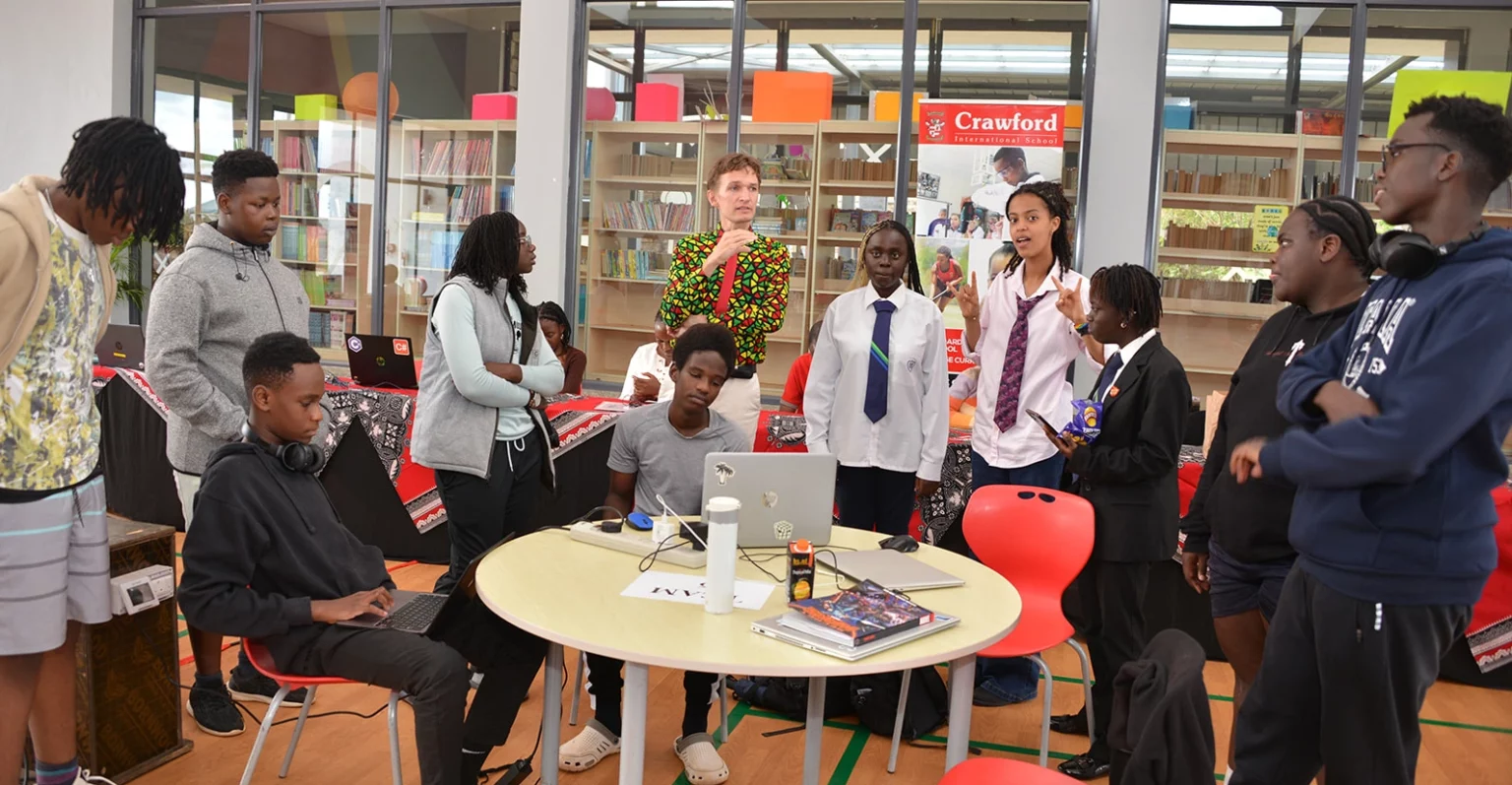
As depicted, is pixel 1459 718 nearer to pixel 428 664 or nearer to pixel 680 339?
pixel 680 339

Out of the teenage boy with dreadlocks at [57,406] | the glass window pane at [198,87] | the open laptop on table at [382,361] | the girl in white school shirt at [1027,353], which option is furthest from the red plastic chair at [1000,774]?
the glass window pane at [198,87]

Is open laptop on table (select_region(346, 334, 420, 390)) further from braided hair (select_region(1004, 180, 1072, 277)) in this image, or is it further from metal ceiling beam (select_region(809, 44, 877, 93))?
metal ceiling beam (select_region(809, 44, 877, 93))

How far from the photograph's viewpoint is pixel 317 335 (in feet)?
27.9

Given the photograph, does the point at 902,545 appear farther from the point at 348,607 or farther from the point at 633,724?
the point at 348,607

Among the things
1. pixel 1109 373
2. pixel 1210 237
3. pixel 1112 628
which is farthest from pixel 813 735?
pixel 1210 237

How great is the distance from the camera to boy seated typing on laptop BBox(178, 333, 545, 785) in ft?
8.00

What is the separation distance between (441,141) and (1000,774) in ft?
24.1

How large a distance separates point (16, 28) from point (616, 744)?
8503 millimetres

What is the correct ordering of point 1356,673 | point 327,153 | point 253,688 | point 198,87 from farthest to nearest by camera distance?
point 198,87
point 327,153
point 253,688
point 1356,673

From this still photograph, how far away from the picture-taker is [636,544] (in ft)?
8.89

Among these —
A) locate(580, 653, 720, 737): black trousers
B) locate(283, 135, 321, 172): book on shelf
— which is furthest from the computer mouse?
locate(283, 135, 321, 172): book on shelf

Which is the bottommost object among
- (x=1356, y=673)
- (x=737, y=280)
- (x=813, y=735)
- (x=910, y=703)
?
(x=910, y=703)

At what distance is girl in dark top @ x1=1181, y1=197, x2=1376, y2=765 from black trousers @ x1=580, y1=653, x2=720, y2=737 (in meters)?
1.46

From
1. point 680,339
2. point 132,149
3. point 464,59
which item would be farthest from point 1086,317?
point 464,59
